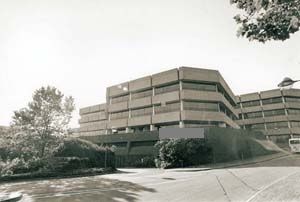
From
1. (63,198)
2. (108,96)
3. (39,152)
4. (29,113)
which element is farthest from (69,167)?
(108,96)

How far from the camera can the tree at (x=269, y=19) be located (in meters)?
5.98

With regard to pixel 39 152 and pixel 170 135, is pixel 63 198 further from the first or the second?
pixel 170 135

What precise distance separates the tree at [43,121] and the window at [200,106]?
21.3m

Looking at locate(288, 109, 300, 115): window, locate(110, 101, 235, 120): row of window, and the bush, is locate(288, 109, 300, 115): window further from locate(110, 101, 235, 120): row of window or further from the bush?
the bush

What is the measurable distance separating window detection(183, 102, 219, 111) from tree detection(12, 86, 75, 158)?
21.3 meters

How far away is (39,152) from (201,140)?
1844 centimetres

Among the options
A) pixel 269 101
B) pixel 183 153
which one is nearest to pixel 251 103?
pixel 269 101

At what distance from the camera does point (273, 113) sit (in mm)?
63344

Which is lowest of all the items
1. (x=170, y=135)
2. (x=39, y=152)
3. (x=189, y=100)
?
(x=39, y=152)

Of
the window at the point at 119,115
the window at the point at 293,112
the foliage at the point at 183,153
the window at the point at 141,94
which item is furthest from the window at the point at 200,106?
the window at the point at 293,112

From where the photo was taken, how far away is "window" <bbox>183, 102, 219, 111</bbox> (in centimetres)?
3797

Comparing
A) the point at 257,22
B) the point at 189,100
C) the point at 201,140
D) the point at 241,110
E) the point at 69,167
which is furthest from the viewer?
the point at 241,110

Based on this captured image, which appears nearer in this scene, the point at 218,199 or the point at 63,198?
the point at 218,199

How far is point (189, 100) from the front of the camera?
38.2m
